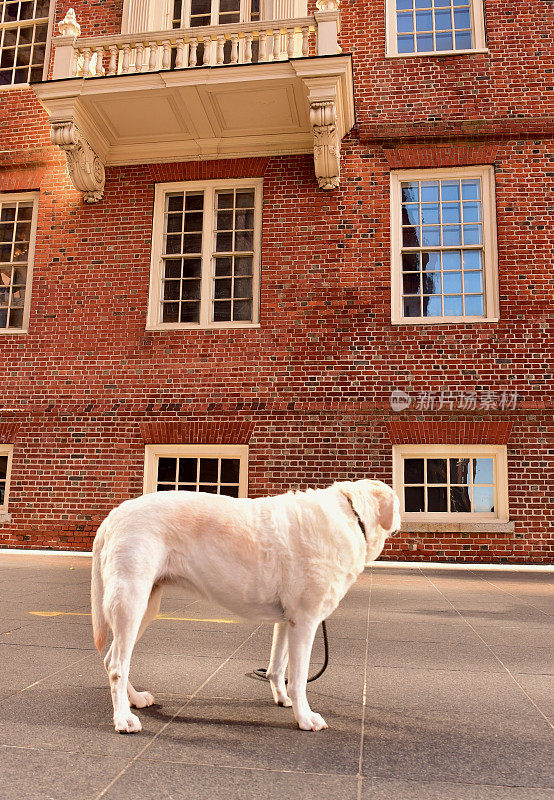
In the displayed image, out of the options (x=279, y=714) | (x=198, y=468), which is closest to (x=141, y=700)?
(x=279, y=714)

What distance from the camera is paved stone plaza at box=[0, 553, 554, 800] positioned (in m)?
2.26

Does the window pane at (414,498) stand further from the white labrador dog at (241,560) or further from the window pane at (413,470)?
the white labrador dog at (241,560)

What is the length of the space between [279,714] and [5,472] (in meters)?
8.88

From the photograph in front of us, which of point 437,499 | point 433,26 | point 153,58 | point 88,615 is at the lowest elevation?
point 88,615

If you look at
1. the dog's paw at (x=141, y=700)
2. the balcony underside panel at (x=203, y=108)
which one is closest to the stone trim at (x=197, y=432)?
the balcony underside panel at (x=203, y=108)

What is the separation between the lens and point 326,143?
9.80 m

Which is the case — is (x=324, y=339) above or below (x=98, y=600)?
above

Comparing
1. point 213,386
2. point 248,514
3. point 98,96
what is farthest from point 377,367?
point 248,514

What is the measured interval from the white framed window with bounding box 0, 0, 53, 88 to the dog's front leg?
1194 cm

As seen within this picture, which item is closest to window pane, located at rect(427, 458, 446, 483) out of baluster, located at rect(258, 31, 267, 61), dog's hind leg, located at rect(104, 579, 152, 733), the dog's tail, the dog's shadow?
baluster, located at rect(258, 31, 267, 61)

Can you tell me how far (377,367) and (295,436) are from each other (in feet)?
5.21

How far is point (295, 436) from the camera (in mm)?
9828

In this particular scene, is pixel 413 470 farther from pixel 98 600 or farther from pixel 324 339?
pixel 98 600

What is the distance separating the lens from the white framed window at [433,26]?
34.8 feet
